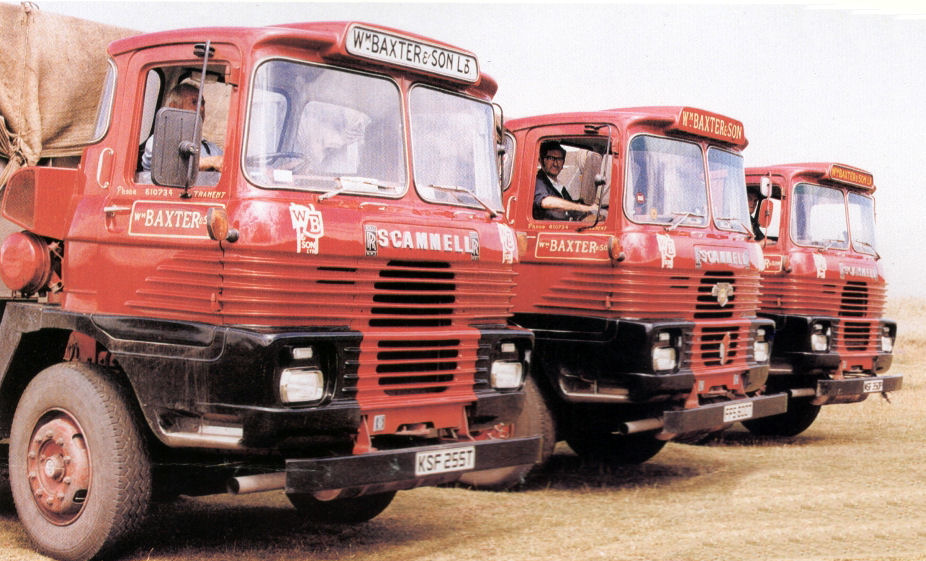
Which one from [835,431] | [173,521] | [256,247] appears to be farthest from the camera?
[835,431]

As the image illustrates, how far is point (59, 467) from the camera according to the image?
5.82 metres

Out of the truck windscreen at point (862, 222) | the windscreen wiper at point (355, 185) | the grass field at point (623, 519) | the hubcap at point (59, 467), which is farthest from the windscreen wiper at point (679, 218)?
the hubcap at point (59, 467)

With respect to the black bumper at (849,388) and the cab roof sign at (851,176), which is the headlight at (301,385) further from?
the cab roof sign at (851,176)

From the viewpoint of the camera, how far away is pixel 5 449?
7043 mm

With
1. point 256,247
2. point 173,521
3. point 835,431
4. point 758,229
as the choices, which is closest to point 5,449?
point 173,521

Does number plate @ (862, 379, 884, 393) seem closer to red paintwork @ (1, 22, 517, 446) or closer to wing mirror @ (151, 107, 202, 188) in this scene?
red paintwork @ (1, 22, 517, 446)

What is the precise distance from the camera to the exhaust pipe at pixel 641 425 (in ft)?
26.6

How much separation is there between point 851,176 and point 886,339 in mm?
1799

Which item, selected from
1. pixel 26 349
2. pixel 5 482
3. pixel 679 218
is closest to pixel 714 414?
pixel 679 218

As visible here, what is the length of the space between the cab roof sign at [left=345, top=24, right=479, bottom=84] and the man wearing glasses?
2.34m

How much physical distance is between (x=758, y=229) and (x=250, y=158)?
23.1ft

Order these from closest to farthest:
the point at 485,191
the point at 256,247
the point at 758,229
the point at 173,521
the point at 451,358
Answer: the point at 256,247 < the point at 451,358 < the point at 485,191 < the point at 173,521 < the point at 758,229

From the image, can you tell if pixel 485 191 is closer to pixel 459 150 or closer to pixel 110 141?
pixel 459 150

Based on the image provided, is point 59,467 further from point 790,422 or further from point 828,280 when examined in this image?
point 790,422
